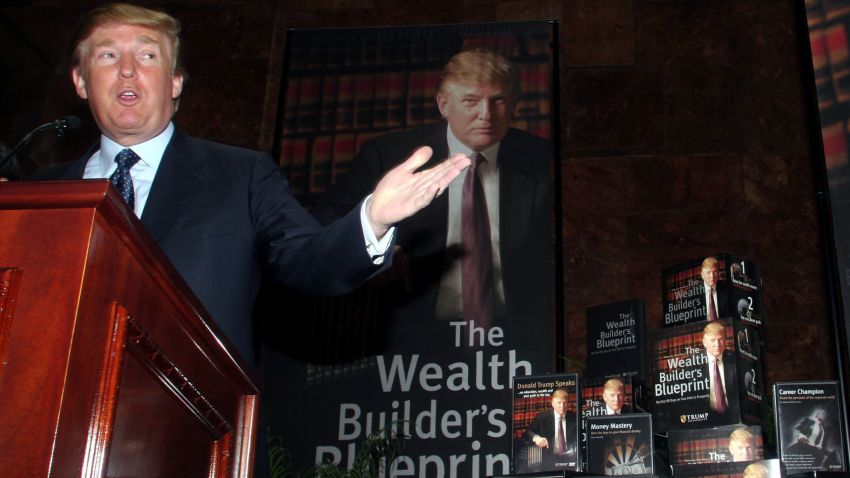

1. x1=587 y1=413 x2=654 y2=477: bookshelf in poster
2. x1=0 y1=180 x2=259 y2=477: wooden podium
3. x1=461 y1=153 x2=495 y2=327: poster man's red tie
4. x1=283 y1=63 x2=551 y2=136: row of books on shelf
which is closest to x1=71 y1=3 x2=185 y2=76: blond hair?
x1=0 y1=180 x2=259 y2=477: wooden podium

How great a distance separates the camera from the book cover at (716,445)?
11.0 feet

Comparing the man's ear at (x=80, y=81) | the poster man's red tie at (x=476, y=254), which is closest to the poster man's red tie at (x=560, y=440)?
the poster man's red tie at (x=476, y=254)

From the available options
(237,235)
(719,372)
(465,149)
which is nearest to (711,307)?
(719,372)

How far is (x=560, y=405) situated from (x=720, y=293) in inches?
27.4

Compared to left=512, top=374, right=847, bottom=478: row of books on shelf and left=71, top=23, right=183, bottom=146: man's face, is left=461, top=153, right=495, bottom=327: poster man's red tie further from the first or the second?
left=71, top=23, right=183, bottom=146: man's face

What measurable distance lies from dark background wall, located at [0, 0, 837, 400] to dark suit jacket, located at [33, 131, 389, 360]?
3.09m

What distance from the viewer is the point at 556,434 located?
12.0ft

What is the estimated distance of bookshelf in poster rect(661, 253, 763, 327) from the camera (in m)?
3.76

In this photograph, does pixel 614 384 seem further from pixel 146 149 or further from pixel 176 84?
pixel 146 149

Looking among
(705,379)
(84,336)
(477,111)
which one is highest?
(477,111)

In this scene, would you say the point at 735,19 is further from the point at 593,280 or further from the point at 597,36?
the point at 593,280

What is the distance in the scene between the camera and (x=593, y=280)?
5.16 meters

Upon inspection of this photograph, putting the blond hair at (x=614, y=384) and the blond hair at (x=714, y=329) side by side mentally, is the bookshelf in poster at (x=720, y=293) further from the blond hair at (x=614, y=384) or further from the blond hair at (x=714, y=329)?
the blond hair at (x=614, y=384)

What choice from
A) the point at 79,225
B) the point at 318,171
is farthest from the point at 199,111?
the point at 79,225
